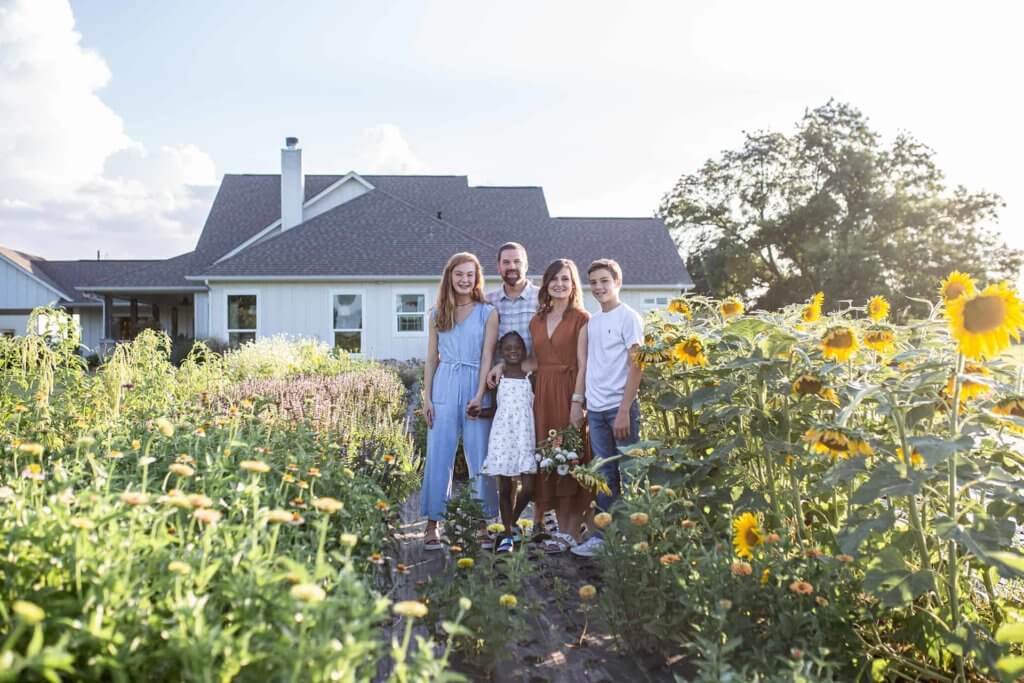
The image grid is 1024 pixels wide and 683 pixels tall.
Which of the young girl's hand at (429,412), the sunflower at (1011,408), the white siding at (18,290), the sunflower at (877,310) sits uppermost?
the white siding at (18,290)

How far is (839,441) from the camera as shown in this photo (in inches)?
83.9

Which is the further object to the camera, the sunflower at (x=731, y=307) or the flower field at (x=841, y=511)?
the sunflower at (x=731, y=307)

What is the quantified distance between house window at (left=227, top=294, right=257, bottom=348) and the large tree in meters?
20.5

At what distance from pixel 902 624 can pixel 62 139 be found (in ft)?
34.8

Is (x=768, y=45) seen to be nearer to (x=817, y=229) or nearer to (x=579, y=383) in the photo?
(x=579, y=383)

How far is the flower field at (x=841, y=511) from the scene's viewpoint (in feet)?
6.56

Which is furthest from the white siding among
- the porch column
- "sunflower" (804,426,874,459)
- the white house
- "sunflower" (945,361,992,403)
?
"sunflower" (945,361,992,403)

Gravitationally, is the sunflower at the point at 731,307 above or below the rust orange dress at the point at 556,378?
above

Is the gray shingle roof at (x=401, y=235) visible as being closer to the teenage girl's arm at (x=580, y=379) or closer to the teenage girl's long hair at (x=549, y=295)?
the teenage girl's long hair at (x=549, y=295)

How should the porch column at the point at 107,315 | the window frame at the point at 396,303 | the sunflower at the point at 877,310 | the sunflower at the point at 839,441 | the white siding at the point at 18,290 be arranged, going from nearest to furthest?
the sunflower at the point at 839,441, the sunflower at the point at 877,310, the window frame at the point at 396,303, the porch column at the point at 107,315, the white siding at the point at 18,290

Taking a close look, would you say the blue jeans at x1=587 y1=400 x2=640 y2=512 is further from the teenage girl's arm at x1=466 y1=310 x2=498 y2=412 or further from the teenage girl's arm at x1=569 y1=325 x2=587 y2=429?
the teenage girl's arm at x1=466 y1=310 x2=498 y2=412

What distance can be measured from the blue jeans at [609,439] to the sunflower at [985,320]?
222 centimetres

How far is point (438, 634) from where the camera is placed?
2.59 meters

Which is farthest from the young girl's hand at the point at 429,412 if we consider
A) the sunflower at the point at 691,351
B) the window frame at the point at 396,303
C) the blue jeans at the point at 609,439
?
the window frame at the point at 396,303
